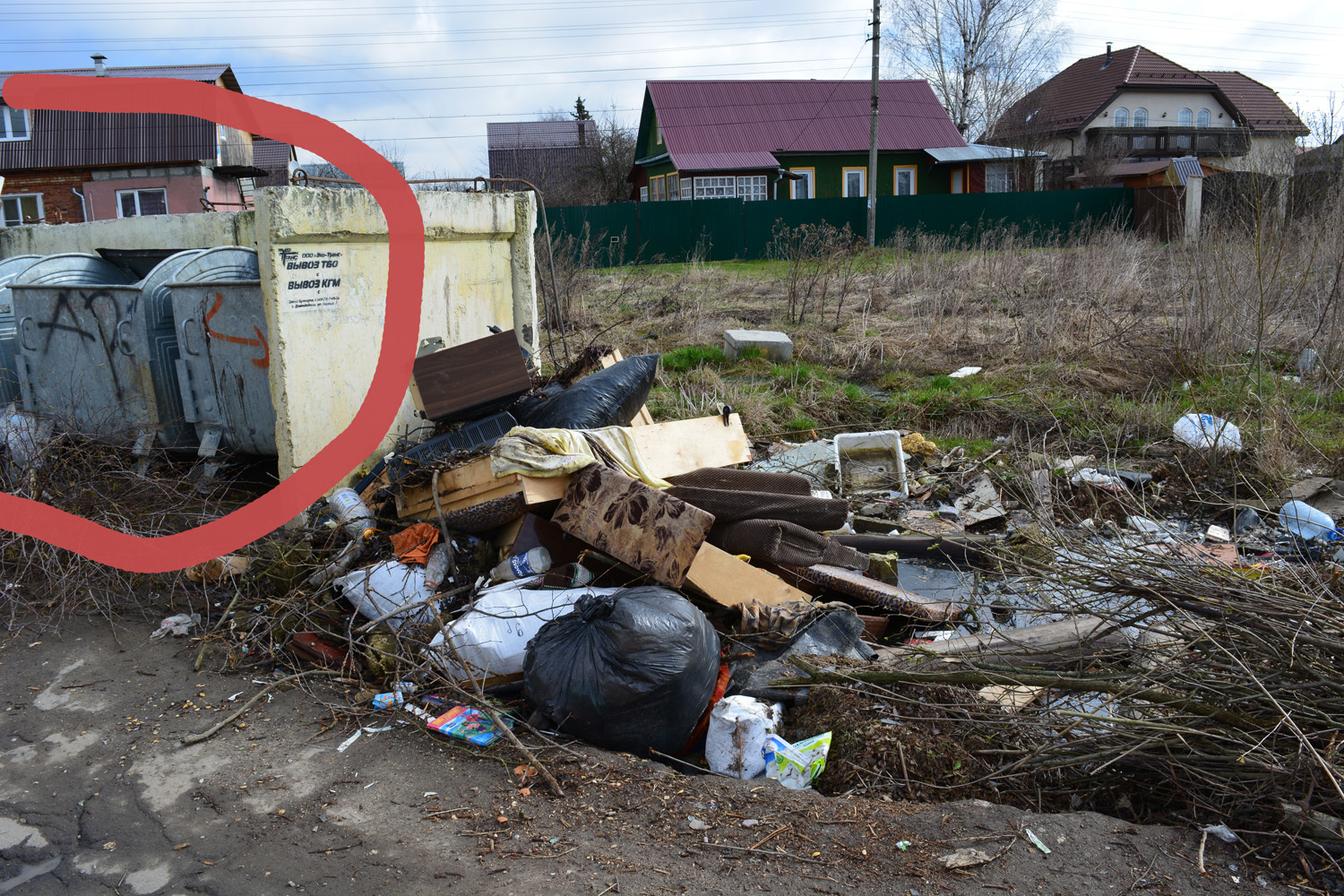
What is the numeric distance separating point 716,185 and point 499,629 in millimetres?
25311

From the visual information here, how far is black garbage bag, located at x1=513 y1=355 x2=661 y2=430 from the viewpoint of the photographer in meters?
4.85

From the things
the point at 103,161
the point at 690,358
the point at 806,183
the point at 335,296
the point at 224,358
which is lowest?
the point at 690,358

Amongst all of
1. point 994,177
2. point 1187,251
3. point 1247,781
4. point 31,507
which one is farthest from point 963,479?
point 994,177

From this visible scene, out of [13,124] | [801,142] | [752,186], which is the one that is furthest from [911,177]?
[13,124]

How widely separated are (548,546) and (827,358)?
560 cm

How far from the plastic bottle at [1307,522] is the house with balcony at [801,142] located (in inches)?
922

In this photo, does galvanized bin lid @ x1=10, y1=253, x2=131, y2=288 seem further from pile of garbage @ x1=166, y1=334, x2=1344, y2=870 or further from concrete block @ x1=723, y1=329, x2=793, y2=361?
concrete block @ x1=723, y1=329, x2=793, y2=361

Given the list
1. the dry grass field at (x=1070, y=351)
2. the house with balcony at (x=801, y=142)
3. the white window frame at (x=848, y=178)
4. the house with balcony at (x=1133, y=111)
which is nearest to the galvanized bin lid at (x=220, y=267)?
the dry grass field at (x=1070, y=351)

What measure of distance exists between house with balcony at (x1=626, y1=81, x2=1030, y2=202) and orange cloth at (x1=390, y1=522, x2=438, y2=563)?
78.8ft

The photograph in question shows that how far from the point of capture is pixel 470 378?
4.86m

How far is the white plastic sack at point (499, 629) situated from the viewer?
331 cm

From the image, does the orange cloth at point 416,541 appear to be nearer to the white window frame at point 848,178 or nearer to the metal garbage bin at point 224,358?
the metal garbage bin at point 224,358

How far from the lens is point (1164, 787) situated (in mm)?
2594

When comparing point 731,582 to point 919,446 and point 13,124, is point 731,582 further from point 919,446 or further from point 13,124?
point 13,124
